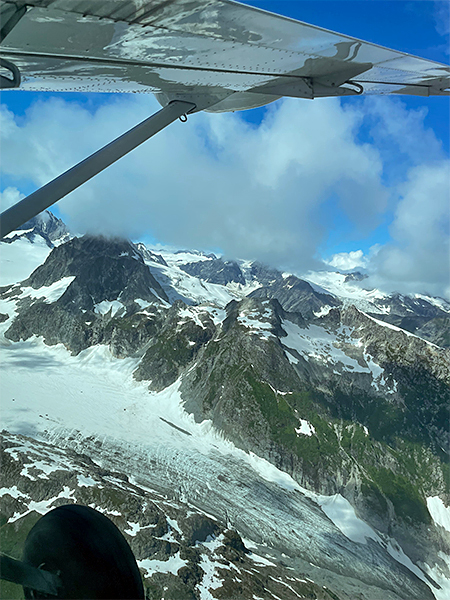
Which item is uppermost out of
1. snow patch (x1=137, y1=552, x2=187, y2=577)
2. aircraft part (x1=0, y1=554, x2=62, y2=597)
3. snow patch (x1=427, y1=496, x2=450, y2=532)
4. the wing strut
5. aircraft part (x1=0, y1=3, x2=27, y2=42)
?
aircraft part (x1=0, y1=3, x2=27, y2=42)

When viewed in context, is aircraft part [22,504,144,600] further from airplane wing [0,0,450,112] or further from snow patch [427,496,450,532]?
snow patch [427,496,450,532]

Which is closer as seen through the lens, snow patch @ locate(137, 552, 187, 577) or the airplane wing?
the airplane wing


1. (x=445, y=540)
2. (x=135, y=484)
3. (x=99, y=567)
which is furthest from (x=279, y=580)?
(x=99, y=567)

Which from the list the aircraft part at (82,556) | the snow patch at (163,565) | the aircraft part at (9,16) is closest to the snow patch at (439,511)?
the snow patch at (163,565)

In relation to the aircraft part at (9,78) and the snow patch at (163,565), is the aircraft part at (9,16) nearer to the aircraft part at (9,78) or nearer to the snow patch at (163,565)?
the aircraft part at (9,78)

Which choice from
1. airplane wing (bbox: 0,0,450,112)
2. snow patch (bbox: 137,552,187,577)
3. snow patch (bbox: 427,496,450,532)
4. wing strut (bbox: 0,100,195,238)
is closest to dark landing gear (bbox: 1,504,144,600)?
wing strut (bbox: 0,100,195,238)

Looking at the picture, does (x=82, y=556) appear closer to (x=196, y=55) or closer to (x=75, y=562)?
(x=75, y=562)

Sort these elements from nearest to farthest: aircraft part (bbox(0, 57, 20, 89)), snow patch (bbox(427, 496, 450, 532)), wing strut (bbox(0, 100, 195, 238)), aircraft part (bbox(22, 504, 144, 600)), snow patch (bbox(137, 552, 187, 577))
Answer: aircraft part (bbox(22, 504, 144, 600)) < aircraft part (bbox(0, 57, 20, 89)) < wing strut (bbox(0, 100, 195, 238)) < snow patch (bbox(137, 552, 187, 577)) < snow patch (bbox(427, 496, 450, 532))
